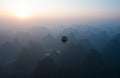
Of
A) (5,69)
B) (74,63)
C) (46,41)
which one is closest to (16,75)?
(5,69)

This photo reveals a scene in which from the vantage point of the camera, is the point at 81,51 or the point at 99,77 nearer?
the point at 99,77

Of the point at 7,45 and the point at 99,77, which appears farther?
the point at 7,45

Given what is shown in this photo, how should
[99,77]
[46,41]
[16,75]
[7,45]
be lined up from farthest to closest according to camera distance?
[46,41] < [7,45] < [16,75] < [99,77]

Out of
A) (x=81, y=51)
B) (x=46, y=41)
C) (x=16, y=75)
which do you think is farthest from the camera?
(x=46, y=41)

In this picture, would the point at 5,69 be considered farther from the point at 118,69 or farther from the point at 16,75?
the point at 118,69

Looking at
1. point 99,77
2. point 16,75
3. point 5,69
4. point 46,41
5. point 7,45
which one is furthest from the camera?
point 46,41

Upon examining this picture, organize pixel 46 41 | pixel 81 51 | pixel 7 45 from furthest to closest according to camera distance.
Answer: pixel 46 41
pixel 7 45
pixel 81 51

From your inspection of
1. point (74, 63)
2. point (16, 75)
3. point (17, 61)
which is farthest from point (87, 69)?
point (17, 61)

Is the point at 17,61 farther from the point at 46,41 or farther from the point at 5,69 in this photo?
the point at 46,41

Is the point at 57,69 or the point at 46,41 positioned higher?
the point at 57,69
